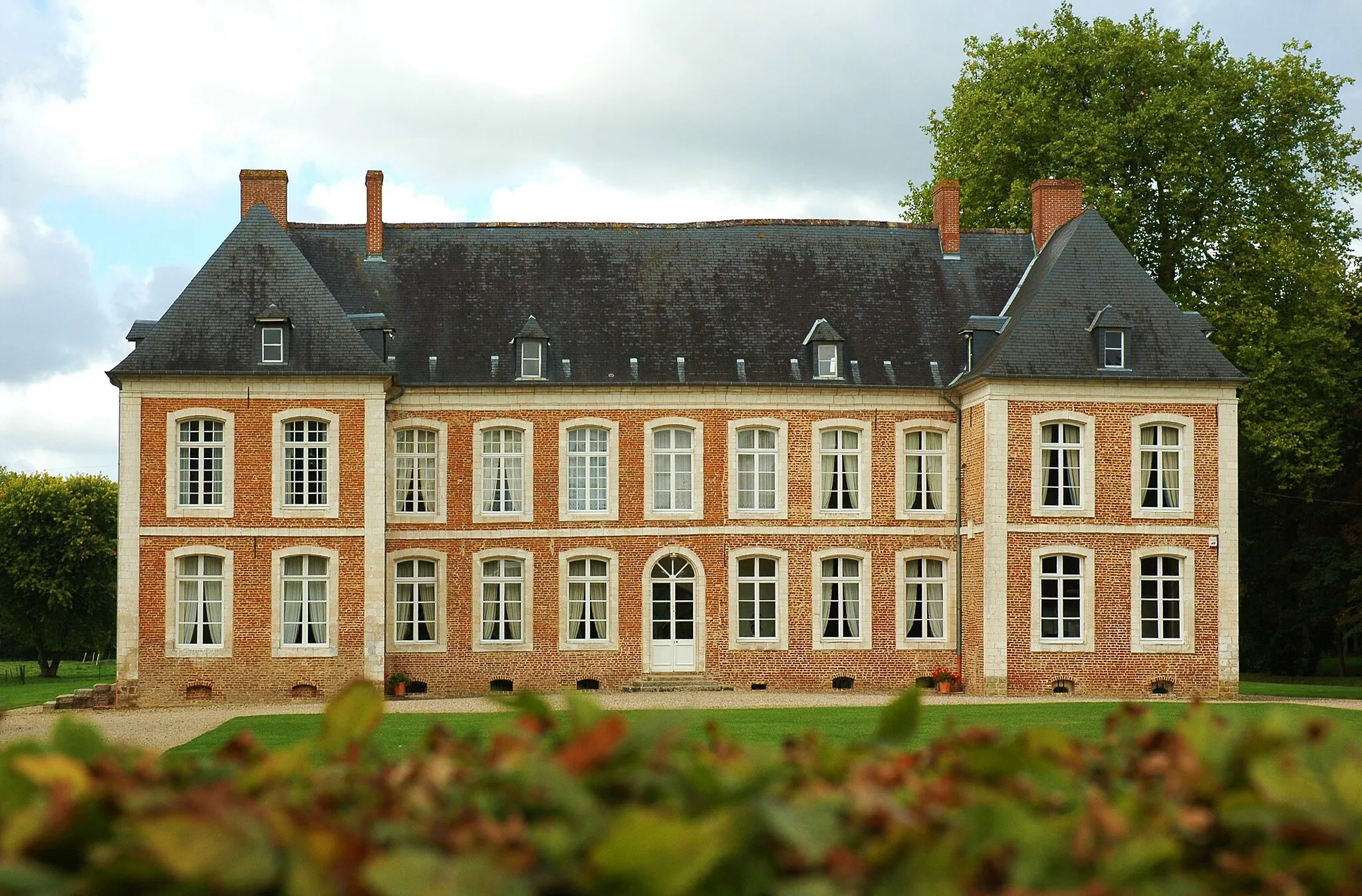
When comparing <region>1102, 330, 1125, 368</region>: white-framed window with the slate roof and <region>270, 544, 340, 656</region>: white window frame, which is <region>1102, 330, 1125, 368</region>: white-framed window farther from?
<region>270, 544, 340, 656</region>: white window frame

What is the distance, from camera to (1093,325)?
Answer: 26531 millimetres

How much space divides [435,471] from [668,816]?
25.6m

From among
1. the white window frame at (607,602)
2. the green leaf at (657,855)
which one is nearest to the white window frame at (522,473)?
the white window frame at (607,602)

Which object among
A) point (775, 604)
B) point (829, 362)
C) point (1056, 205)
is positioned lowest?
point (775, 604)

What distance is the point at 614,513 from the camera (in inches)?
1086

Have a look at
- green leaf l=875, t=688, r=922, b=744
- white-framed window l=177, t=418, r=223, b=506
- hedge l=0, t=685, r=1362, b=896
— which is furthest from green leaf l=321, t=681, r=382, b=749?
white-framed window l=177, t=418, r=223, b=506

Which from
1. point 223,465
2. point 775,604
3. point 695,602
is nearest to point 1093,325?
point 775,604

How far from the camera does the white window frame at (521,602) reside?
27.4 m

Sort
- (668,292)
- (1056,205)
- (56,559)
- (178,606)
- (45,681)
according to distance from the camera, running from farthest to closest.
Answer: (56,559) → (45,681) → (1056,205) → (668,292) → (178,606)

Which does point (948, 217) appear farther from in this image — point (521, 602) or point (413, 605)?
point (413, 605)

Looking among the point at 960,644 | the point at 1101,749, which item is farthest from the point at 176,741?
the point at 1101,749

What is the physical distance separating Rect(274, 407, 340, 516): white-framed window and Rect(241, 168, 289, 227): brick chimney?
4647 mm

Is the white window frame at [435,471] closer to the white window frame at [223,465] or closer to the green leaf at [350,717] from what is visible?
the white window frame at [223,465]

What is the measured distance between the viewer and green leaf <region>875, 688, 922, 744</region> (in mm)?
3016
